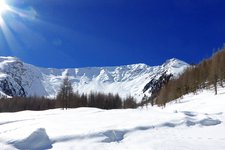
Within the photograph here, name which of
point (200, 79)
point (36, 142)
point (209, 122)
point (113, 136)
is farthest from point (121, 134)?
point (200, 79)

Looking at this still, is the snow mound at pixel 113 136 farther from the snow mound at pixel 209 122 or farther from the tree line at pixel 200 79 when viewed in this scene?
the tree line at pixel 200 79

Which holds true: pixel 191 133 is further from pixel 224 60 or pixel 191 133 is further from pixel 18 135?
pixel 224 60

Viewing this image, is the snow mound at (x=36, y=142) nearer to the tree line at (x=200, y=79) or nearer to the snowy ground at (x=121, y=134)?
the snowy ground at (x=121, y=134)

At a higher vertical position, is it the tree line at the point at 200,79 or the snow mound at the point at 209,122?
the tree line at the point at 200,79

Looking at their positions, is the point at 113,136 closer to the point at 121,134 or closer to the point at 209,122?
the point at 121,134

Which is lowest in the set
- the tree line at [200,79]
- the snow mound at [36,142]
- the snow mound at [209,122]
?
the snow mound at [36,142]

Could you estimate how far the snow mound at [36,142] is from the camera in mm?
17750

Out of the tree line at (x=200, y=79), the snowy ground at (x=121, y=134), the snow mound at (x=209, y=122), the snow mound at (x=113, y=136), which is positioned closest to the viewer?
the snowy ground at (x=121, y=134)

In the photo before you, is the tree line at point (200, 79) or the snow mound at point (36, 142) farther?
the tree line at point (200, 79)

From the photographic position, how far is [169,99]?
104375 mm

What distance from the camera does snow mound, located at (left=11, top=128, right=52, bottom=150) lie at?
58.2 feet

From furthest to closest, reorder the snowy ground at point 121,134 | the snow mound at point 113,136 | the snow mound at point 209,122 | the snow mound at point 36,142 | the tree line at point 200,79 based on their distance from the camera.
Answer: the tree line at point 200,79
the snow mound at point 209,122
the snow mound at point 113,136
the snowy ground at point 121,134
the snow mound at point 36,142

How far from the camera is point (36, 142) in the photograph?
18.2 meters

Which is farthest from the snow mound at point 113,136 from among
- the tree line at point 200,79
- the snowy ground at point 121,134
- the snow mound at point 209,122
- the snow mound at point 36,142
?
the tree line at point 200,79
